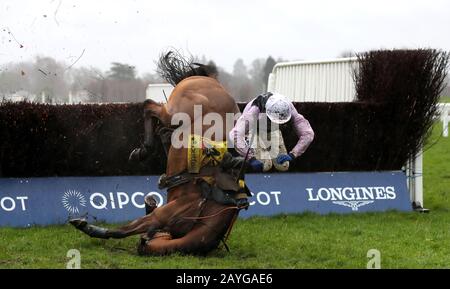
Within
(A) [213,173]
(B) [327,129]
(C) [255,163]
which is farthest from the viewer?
(B) [327,129]

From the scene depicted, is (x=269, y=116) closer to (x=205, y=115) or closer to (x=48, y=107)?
(x=205, y=115)

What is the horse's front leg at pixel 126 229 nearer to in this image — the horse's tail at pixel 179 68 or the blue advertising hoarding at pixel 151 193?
the horse's tail at pixel 179 68

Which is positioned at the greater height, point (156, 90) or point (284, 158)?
point (156, 90)

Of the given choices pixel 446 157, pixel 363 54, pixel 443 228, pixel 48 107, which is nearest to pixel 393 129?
pixel 363 54

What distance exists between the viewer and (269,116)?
827 cm

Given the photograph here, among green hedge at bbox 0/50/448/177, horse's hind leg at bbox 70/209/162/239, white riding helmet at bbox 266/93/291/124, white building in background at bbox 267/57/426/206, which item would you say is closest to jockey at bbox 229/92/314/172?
white riding helmet at bbox 266/93/291/124

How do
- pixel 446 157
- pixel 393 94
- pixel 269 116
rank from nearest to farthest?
pixel 269 116, pixel 393 94, pixel 446 157

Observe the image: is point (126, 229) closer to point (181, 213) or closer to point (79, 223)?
point (79, 223)

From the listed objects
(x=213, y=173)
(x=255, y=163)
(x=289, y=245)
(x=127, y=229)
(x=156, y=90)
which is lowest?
(x=289, y=245)

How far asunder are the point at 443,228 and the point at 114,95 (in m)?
6.26

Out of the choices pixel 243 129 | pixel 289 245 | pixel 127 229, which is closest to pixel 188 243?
pixel 127 229

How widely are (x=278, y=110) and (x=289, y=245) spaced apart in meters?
2.06

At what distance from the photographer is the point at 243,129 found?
838 cm

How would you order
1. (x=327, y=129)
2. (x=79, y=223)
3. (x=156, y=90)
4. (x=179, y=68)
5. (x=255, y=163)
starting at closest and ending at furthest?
(x=255, y=163), (x=79, y=223), (x=179, y=68), (x=327, y=129), (x=156, y=90)
